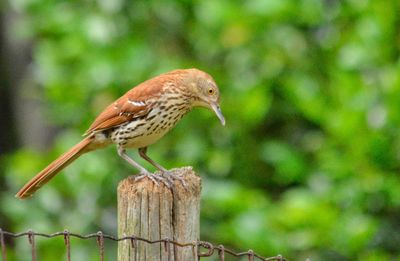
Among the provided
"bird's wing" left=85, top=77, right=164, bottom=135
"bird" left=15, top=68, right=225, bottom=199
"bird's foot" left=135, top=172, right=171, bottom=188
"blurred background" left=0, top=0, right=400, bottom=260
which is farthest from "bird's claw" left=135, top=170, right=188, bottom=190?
"blurred background" left=0, top=0, right=400, bottom=260

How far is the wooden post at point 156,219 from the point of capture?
5.12 meters

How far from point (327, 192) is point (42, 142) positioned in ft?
16.5

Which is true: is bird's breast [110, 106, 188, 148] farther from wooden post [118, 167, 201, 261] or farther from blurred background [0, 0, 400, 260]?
blurred background [0, 0, 400, 260]

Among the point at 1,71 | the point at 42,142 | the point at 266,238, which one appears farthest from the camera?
the point at 1,71

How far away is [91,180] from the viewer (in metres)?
9.09

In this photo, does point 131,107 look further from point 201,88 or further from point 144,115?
point 201,88

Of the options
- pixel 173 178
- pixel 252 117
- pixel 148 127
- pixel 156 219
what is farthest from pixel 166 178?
pixel 252 117

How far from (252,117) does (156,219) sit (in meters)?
4.25

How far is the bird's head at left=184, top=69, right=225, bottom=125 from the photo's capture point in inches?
269

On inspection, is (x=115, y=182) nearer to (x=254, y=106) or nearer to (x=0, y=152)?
(x=254, y=106)

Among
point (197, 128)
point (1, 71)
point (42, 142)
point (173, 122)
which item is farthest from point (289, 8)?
point (1, 71)

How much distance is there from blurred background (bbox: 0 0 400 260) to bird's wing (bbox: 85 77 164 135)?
6.88 ft

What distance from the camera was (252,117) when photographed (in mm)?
9328

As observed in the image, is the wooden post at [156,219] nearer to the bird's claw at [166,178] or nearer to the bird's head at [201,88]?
the bird's claw at [166,178]
